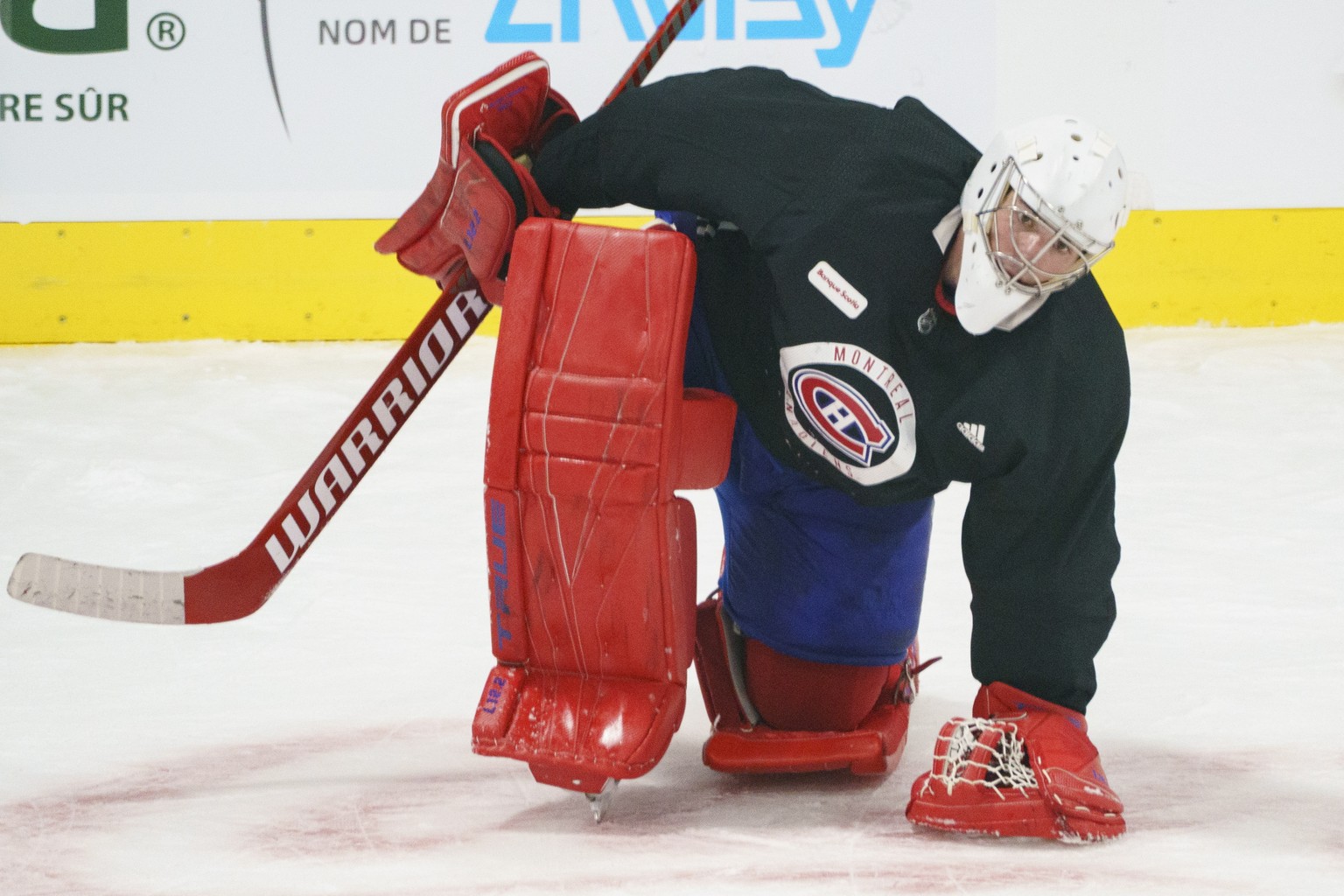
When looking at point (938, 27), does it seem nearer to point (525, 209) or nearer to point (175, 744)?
point (525, 209)

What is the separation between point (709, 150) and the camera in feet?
4.72

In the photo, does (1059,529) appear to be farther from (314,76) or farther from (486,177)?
(314,76)

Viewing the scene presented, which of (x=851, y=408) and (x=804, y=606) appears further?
(x=804, y=606)

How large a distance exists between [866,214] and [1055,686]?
1.61 feet

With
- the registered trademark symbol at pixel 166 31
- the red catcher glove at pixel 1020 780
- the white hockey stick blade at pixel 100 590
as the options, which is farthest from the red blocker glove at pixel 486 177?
the registered trademark symbol at pixel 166 31

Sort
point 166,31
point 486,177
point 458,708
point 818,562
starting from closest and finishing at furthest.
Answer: point 486,177 → point 818,562 → point 458,708 → point 166,31

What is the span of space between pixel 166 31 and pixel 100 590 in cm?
290

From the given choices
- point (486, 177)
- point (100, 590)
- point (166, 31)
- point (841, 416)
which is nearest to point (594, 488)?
point (841, 416)

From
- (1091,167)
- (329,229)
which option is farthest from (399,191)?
(1091,167)

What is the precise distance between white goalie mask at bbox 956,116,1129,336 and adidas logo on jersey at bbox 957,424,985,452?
97 millimetres

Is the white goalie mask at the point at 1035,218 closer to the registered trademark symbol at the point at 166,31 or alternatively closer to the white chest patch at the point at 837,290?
the white chest patch at the point at 837,290

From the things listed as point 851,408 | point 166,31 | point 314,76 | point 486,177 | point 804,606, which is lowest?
point 804,606

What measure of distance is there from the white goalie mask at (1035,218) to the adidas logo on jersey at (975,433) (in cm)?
10

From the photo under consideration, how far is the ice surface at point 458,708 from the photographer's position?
4.31ft
